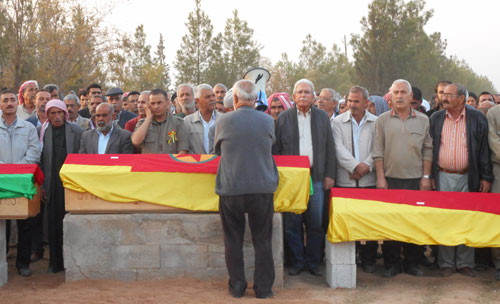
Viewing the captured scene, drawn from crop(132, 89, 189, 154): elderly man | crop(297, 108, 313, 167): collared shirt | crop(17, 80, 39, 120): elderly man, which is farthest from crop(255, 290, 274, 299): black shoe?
crop(17, 80, 39, 120): elderly man

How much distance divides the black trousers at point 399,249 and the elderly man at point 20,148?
4.32 m

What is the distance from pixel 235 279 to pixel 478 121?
3469 mm

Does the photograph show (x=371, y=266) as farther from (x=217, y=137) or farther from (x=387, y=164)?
(x=217, y=137)

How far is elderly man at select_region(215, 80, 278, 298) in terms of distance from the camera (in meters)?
5.44

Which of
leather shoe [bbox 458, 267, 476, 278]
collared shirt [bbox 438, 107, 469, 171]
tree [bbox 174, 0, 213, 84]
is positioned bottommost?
leather shoe [bbox 458, 267, 476, 278]

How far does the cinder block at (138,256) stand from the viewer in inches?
241

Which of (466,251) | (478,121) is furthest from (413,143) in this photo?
(466,251)

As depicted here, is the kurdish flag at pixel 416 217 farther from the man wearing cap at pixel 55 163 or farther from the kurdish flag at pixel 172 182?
the man wearing cap at pixel 55 163

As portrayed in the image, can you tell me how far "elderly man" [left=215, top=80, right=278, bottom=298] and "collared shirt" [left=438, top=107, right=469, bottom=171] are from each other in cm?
232

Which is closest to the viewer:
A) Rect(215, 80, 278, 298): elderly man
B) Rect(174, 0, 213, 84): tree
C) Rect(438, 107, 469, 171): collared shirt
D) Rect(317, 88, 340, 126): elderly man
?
Rect(215, 80, 278, 298): elderly man

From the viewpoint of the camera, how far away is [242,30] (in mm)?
38594

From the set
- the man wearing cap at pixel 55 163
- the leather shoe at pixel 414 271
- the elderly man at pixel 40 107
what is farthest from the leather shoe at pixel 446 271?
the elderly man at pixel 40 107

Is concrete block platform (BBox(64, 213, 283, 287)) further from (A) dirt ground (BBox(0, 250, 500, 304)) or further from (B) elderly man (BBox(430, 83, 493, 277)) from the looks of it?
(B) elderly man (BBox(430, 83, 493, 277))

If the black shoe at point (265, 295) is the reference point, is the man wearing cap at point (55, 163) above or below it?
above
